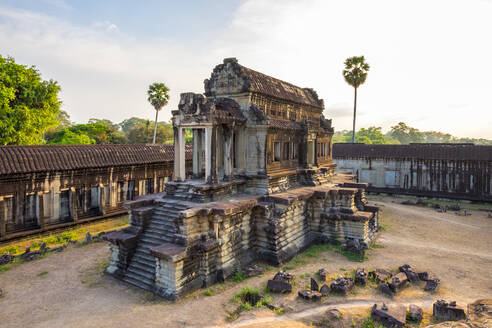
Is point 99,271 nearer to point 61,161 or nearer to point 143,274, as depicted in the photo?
point 143,274

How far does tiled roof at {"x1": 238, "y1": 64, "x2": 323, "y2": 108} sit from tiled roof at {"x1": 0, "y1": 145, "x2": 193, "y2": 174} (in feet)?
30.5

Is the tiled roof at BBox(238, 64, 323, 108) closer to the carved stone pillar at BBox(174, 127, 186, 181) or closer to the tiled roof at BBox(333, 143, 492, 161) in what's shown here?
the carved stone pillar at BBox(174, 127, 186, 181)

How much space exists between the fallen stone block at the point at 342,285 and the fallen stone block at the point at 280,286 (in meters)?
1.56

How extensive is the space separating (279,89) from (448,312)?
12454 mm

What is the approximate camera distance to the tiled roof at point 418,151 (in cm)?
2608

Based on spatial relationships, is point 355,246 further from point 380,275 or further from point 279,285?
point 279,285

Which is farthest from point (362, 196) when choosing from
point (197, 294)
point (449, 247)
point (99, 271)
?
point (99, 271)

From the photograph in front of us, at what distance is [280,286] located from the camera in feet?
32.9

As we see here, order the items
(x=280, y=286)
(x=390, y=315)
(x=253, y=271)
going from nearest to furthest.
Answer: (x=390, y=315), (x=280, y=286), (x=253, y=271)

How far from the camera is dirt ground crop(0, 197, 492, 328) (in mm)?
8312

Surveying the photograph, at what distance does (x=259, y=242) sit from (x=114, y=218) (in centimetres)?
1152

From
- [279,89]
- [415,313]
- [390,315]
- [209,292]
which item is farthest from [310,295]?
[279,89]

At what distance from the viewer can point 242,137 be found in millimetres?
14445

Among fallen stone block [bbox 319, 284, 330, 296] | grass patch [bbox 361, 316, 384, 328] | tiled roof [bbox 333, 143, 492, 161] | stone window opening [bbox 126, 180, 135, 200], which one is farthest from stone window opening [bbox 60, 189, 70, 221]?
tiled roof [bbox 333, 143, 492, 161]
